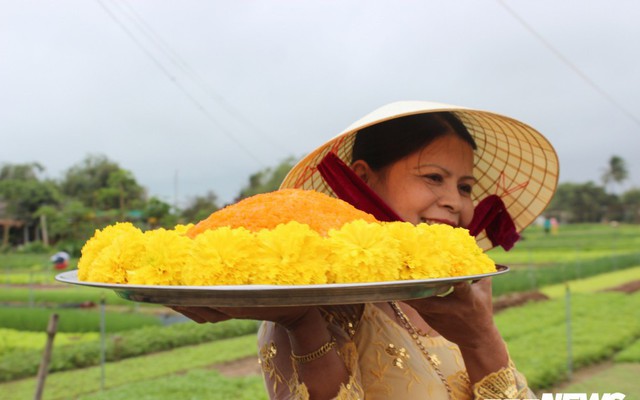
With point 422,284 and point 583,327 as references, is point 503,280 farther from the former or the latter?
point 422,284

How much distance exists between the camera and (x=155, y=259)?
2.74 feet

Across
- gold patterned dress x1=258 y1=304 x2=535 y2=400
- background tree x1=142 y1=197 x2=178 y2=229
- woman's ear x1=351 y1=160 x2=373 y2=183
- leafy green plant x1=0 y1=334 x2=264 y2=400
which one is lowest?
leafy green plant x1=0 y1=334 x2=264 y2=400

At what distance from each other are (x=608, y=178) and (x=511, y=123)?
246 ft

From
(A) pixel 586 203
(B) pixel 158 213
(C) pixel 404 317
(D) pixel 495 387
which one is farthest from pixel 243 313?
(A) pixel 586 203

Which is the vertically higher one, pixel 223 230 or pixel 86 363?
pixel 223 230

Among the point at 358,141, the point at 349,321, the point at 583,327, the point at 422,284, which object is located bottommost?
the point at 583,327

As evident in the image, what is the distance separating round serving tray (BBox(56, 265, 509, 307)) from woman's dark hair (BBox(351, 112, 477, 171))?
572 mm

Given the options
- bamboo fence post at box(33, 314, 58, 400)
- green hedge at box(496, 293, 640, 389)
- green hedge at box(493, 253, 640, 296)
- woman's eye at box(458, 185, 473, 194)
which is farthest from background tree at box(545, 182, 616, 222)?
woman's eye at box(458, 185, 473, 194)

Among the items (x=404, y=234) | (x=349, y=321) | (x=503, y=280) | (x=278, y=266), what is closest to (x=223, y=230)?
(x=278, y=266)

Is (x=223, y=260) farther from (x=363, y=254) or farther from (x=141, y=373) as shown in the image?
(x=141, y=373)

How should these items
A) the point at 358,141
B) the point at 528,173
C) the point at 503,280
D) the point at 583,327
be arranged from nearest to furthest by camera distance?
1. the point at 358,141
2. the point at 528,173
3. the point at 583,327
4. the point at 503,280

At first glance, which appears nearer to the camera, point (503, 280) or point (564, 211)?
point (503, 280)

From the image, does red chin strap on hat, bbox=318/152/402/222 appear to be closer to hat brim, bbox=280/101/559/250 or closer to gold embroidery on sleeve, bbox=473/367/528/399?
hat brim, bbox=280/101/559/250

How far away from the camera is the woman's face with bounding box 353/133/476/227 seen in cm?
128
